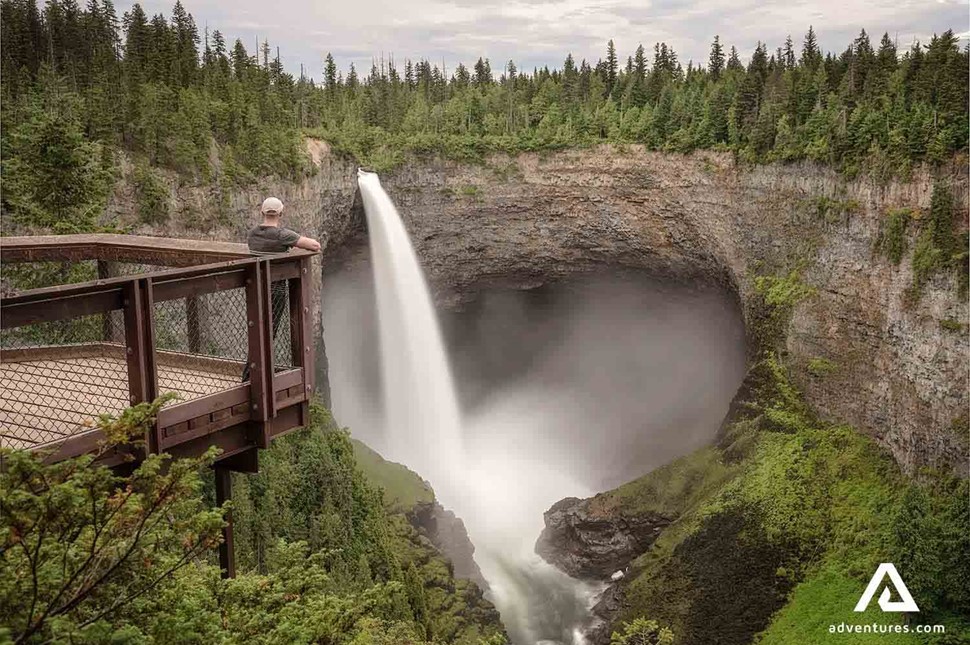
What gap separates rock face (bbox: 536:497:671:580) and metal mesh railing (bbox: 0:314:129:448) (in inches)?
1164

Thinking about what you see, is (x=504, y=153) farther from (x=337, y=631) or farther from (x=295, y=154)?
(x=337, y=631)

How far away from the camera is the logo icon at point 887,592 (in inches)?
1048

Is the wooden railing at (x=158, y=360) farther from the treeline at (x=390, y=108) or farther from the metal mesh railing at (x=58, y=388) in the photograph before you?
the treeline at (x=390, y=108)

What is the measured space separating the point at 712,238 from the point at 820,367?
34.3 ft

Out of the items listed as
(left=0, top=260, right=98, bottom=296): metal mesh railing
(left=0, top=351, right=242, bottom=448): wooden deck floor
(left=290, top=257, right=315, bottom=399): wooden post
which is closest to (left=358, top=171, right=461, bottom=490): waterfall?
(left=0, top=260, right=98, bottom=296): metal mesh railing

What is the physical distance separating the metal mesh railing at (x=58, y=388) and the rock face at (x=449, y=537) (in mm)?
27155

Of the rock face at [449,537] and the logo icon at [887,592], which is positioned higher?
the logo icon at [887,592]

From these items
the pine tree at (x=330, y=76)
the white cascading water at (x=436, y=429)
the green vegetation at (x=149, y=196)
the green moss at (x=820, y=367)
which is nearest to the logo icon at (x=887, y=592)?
the green moss at (x=820, y=367)

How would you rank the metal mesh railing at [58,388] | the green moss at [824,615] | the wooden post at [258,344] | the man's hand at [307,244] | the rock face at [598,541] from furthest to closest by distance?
the rock face at [598,541] → the green moss at [824,615] → the man's hand at [307,244] → the wooden post at [258,344] → the metal mesh railing at [58,388]

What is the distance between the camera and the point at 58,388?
7203 millimetres

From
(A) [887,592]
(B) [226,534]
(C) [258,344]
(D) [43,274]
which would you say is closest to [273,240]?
(C) [258,344]

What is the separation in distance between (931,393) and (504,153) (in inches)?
1035

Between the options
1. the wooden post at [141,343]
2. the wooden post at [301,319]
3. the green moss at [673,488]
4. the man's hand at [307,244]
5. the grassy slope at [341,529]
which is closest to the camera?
the wooden post at [141,343]

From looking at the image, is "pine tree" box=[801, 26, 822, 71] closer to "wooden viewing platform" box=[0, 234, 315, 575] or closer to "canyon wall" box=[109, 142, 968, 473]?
"canyon wall" box=[109, 142, 968, 473]
